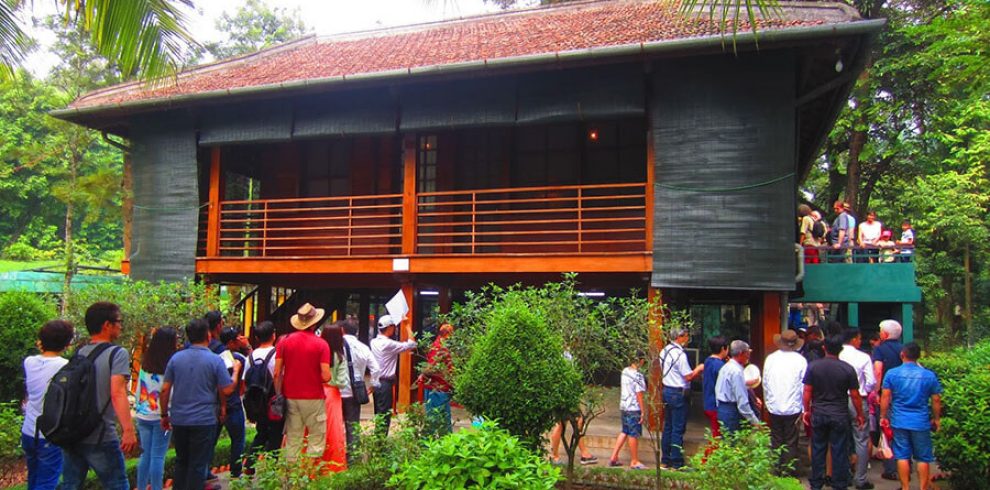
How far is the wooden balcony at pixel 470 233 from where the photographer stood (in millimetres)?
10367

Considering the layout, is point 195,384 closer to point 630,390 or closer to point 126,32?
point 126,32

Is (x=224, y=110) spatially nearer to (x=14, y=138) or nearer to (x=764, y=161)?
(x=764, y=161)

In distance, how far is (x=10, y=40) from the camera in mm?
6531

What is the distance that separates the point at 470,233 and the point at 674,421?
15.2ft

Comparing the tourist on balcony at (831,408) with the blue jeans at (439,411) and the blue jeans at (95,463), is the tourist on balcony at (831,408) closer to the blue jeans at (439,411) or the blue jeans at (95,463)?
the blue jeans at (439,411)

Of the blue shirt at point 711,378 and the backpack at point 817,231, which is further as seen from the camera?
the backpack at point 817,231

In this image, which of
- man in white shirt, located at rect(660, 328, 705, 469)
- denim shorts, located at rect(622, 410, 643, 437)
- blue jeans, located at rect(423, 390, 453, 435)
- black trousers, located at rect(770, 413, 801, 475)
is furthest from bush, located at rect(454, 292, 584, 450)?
black trousers, located at rect(770, 413, 801, 475)

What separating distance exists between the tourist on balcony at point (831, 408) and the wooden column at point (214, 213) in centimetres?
1003

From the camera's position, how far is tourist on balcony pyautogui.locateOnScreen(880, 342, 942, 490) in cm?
641

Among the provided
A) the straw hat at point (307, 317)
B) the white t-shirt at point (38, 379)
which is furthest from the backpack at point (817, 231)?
the white t-shirt at point (38, 379)

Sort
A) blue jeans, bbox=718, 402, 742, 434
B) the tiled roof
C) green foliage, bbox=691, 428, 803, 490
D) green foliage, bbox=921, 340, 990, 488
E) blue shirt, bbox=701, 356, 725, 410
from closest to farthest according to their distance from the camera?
green foliage, bbox=691, 428, 803, 490, green foliage, bbox=921, 340, 990, 488, blue jeans, bbox=718, 402, 742, 434, blue shirt, bbox=701, 356, 725, 410, the tiled roof

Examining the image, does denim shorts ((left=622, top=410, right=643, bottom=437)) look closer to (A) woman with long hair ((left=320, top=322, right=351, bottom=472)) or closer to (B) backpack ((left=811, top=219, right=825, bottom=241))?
(A) woman with long hair ((left=320, top=322, right=351, bottom=472))

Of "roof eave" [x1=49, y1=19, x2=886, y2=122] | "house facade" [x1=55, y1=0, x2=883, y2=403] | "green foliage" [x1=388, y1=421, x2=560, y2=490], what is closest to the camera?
"green foliage" [x1=388, y1=421, x2=560, y2=490]

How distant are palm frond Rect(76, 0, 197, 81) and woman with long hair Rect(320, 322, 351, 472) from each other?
3.06 meters
